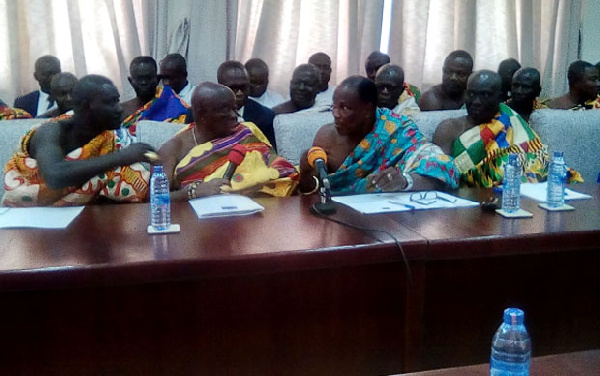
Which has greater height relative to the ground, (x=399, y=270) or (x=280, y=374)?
(x=399, y=270)

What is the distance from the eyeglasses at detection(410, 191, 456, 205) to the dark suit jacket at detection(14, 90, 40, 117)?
107 inches

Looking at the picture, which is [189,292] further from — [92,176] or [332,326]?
[92,176]

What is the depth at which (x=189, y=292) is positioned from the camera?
4.81 ft

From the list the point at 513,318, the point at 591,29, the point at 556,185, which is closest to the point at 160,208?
the point at 513,318

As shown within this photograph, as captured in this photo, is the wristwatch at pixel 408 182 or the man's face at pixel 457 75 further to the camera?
the man's face at pixel 457 75

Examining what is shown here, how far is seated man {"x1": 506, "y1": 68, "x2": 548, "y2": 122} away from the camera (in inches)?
137

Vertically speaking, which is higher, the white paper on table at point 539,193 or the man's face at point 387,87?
the man's face at point 387,87

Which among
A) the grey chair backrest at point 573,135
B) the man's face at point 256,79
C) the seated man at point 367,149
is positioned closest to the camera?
the seated man at point 367,149

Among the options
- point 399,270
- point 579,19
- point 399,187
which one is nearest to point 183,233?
point 399,270

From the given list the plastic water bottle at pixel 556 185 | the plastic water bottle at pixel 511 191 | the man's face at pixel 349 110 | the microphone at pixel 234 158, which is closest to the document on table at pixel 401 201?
the plastic water bottle at pixel 511 191

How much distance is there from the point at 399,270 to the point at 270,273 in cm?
34

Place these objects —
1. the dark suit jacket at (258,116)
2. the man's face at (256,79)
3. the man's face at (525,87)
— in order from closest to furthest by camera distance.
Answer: the dark suit jacket at (258,116)
the man's face at (525,87)
the man's face at (256,79)

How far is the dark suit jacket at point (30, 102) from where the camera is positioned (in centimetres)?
386

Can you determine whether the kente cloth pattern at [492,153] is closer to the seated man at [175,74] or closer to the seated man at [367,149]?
the seated man at [367,149]
